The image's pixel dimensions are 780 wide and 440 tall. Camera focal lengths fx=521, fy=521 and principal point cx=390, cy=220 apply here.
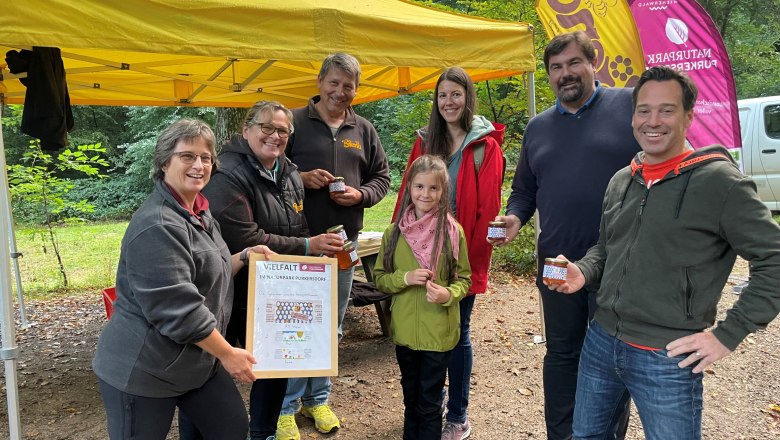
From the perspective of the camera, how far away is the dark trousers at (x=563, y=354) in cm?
253

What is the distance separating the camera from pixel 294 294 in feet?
8.00

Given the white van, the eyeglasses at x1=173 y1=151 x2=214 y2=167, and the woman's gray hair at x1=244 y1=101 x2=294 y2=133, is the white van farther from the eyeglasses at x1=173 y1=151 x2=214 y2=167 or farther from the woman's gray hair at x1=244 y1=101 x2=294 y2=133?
the eyeglasses at x1=173 y1=151 x2=214 y2=167

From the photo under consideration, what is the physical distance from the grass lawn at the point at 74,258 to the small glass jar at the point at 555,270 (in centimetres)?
763

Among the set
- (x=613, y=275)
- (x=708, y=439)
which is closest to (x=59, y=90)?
(x=613, y=275)

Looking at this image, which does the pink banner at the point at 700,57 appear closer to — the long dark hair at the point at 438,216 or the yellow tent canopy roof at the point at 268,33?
the yellow tent canopy roof at the point at 268,33

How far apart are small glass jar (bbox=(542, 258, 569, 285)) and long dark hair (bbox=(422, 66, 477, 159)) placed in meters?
1.16

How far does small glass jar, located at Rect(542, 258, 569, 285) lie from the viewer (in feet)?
6.37

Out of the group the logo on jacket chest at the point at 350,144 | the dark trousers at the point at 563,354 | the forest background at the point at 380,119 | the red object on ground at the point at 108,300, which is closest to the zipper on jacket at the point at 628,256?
the dark trousers at the point at 563,354

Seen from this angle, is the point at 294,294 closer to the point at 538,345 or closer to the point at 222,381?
the point at 222,381

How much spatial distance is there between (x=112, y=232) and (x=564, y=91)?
47.4 ft

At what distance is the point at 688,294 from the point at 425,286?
1.21 meters

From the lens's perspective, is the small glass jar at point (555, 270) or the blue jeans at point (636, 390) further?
the small glass jar at point (555, 270)

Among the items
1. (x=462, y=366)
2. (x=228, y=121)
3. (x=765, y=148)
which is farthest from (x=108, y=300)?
(x=765, y=148)

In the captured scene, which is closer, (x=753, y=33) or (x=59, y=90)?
(x=59, y=90)
